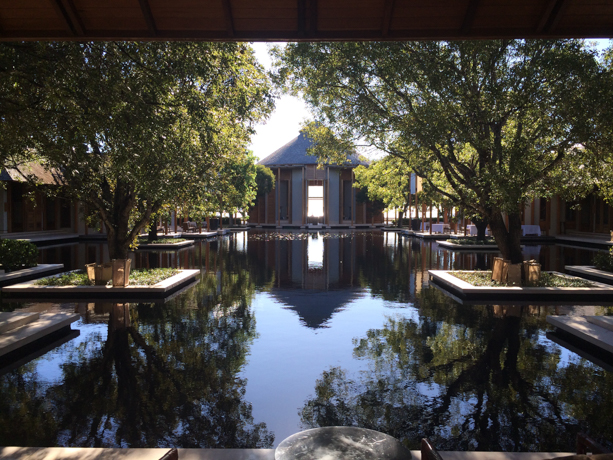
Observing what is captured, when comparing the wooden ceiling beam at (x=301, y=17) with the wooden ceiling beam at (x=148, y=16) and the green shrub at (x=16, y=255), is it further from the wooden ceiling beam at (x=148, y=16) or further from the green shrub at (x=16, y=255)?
the green shrub at (x=16, y=255)

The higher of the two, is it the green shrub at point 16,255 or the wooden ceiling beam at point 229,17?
the wooden ceiling beam at point 229,17

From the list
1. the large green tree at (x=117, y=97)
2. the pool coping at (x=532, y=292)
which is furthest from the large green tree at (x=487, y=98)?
the large green tree at (x=117, y=97)

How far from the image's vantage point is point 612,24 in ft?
16.6

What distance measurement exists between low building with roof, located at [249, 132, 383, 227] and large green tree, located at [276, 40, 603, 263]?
140 ft

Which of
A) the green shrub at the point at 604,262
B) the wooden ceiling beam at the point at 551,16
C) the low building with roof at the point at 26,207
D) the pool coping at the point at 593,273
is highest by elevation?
the wooden ceiling beam at the point at 551,16

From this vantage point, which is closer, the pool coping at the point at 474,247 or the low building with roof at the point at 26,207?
the pool coping at the point at 474,247

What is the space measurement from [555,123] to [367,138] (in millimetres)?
6143

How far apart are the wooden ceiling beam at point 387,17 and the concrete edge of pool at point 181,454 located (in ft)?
12.6

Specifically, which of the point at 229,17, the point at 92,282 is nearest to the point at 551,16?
the point at 229,17

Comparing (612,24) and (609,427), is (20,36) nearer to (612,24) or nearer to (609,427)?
(612,24)

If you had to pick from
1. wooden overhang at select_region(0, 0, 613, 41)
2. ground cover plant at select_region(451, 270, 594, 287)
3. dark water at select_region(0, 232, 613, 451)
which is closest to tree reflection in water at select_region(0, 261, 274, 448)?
dark water at select_region(0, 232, 613, 451)

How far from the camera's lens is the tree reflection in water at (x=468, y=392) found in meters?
4.94

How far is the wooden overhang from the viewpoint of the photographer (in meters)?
4.99

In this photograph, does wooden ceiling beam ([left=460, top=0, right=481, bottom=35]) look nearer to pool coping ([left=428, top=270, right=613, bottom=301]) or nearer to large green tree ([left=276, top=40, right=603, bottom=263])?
large green tree ([left=276, top=40, right=603, bottom=263])
